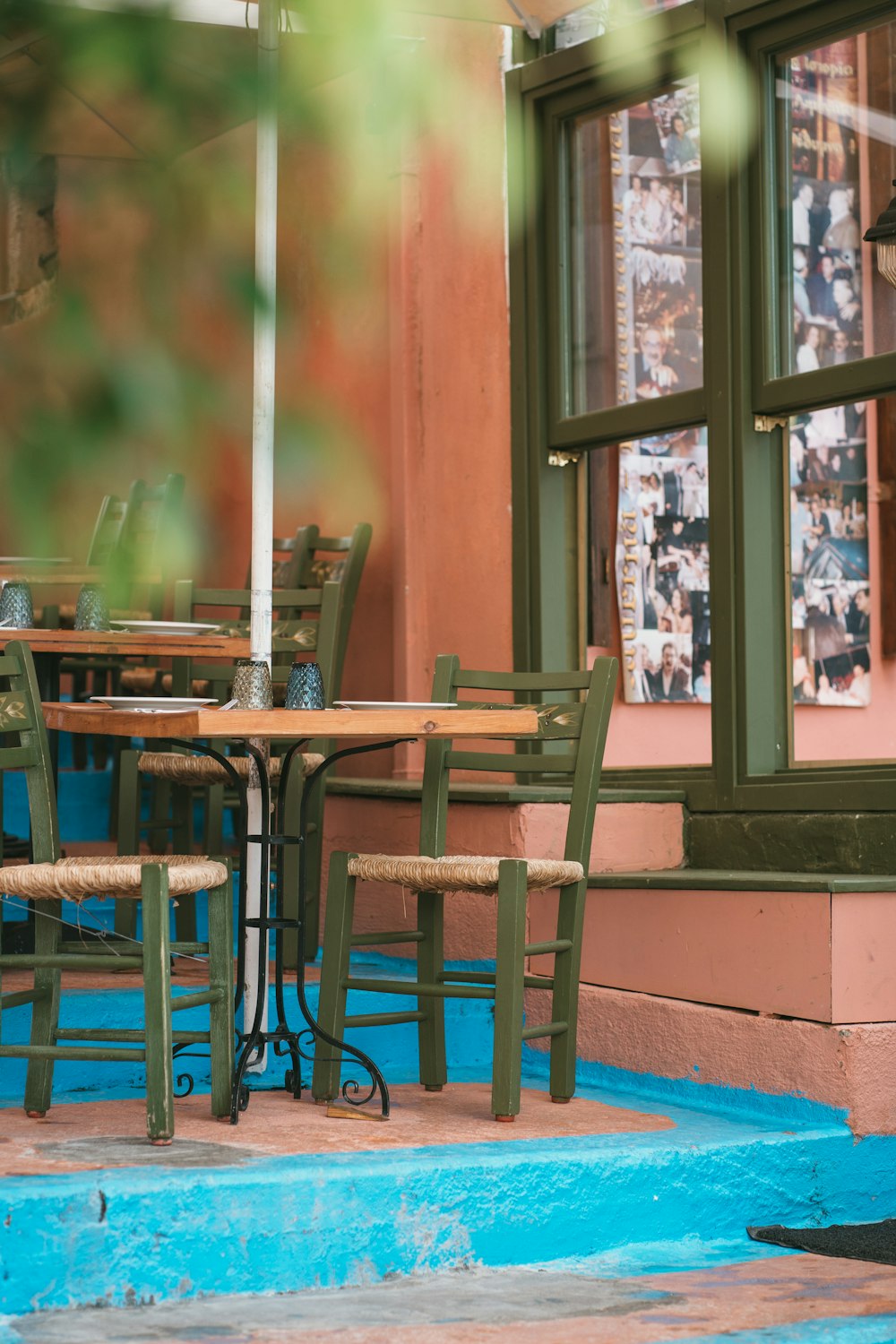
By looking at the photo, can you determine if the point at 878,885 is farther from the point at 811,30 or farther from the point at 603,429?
the point at 811,30

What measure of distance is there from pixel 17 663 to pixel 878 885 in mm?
1800

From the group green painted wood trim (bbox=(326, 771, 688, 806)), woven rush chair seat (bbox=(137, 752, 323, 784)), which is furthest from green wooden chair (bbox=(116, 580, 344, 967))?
Answer: green painted wood trim (bbox=(326, 771, 688, 806))

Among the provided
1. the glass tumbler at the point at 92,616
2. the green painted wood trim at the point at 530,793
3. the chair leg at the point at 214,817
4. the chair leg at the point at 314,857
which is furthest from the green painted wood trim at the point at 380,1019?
the glass tumbler at the point at 92,616

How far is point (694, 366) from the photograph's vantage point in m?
4.77

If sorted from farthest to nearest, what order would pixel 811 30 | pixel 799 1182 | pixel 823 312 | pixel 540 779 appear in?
pixel 540 779 < pixel 823 312 < pixel 811 30 < pixel 799 1182

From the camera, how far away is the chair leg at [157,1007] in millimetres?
2941

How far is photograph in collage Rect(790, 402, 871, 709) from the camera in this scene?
5047 mm

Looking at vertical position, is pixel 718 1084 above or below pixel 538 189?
below

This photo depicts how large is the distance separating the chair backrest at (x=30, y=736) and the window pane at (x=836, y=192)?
2132 mm

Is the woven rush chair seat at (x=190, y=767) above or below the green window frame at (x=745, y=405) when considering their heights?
below

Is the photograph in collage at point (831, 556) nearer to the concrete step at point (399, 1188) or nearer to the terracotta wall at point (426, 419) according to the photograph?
the terracotta wall at point (426, 419)

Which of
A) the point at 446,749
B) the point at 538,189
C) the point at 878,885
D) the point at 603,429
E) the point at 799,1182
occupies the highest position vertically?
the point at 538,189

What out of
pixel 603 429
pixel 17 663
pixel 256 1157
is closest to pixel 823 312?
pixel 603 429

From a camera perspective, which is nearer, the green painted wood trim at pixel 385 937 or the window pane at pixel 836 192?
the green painted wood trim at pixel 385 937
